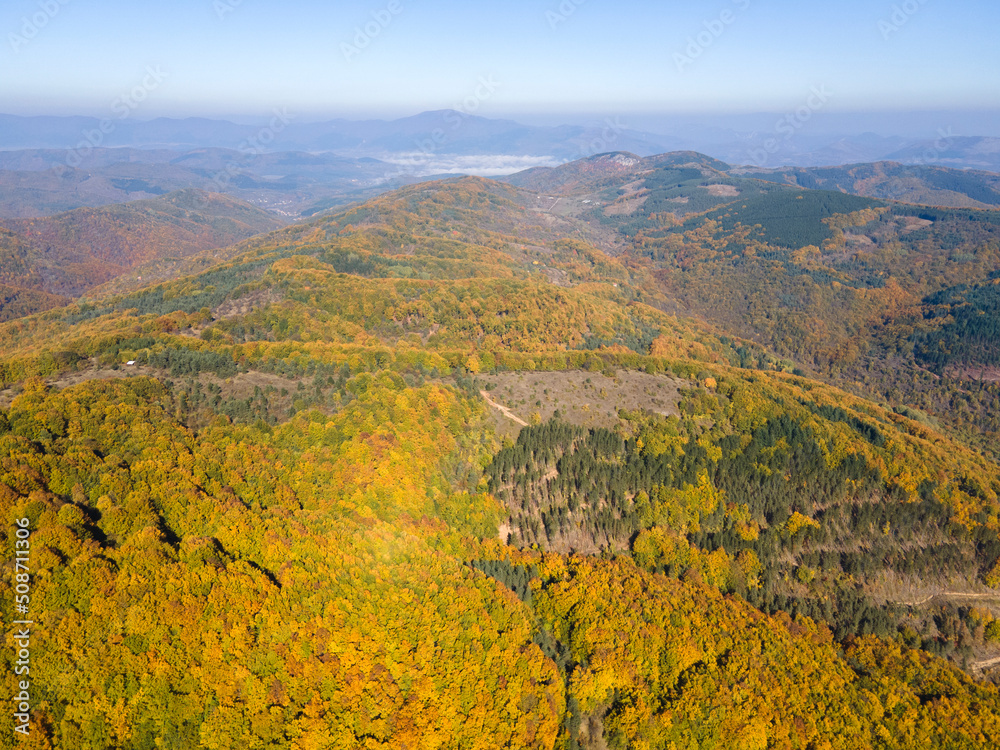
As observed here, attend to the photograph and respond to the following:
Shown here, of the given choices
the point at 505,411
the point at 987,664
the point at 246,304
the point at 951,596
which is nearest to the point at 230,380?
the point at 505,411

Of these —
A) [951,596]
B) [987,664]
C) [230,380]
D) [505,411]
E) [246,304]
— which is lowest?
[987,664]

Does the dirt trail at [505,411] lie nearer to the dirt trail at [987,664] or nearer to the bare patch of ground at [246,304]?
the dirt trail at [987,664]

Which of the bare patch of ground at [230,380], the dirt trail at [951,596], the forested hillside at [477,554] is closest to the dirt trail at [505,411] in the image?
the forested hillside at [477,554]

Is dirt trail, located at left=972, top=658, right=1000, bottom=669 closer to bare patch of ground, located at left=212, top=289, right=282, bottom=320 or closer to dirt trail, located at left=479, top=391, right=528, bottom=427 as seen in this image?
dirt trail, located at left=479, top=391, right=528, bottom=427

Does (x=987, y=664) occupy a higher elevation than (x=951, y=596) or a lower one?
lower

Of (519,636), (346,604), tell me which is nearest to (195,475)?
(346,604)

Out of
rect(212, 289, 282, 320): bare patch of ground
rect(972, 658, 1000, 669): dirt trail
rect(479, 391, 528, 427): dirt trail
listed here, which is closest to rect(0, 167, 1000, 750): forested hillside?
rect(972, 658, 1000, 669): dirt trail
